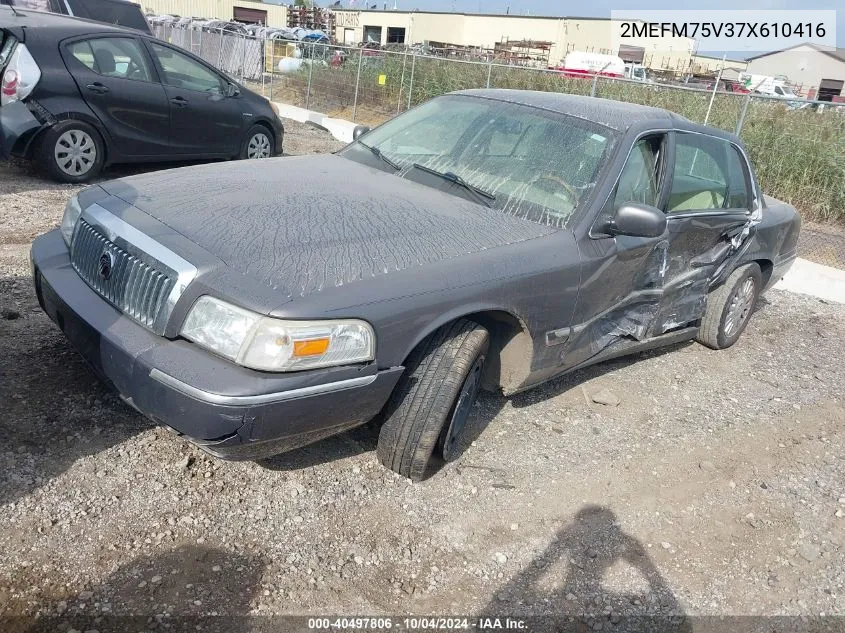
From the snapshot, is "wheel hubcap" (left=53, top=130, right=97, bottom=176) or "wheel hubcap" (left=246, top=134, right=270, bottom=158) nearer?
"wheel hubcap" (left=53, top=130, right=97, bottom=176)

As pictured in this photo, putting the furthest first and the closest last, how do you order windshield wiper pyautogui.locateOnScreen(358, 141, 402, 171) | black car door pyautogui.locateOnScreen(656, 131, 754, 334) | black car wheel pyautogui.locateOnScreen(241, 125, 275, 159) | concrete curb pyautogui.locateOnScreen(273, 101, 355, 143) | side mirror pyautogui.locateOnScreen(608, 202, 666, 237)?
concrete curb pyautogui.locateOnScreen(273, 101, 355, 143) → black car wheel pyautogui.locateOnScreen(241, 125, 275, 159) → black car door pyautogui.locateOnScreen(656, 131, 754, 334) → windshield wiper pyautogui.locateOnScreen(358, 141, 402, 171) → side mirror pyautogui.locateOnScreen(608, 202, 666, 237)

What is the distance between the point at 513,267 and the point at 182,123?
578 centimetres

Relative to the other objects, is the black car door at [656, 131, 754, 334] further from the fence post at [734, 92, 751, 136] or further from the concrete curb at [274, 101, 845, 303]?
the fence post at [734, 92, 751, 136]

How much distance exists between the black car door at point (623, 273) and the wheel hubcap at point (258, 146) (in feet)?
19.2

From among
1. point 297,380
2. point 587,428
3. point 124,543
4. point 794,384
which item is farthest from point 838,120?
point 124,543

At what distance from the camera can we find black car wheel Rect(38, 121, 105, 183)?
666 cm

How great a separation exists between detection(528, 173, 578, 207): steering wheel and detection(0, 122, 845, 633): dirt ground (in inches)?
49.3

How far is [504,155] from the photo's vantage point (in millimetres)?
3779

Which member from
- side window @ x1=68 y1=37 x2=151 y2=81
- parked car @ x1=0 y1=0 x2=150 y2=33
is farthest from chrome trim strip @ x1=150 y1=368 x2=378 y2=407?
parked car @ x1=0 y1=0 x2=150 y2=33

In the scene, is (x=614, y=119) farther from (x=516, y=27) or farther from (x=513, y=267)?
(x=516, y=27)

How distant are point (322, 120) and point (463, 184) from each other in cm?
1128

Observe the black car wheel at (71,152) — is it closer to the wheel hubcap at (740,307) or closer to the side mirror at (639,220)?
the side mirror at (639,220)

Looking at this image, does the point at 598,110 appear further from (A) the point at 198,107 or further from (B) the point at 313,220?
(A) the point at 198,107

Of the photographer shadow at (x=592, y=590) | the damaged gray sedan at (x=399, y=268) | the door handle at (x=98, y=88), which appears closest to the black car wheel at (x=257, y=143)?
the door handle at (x=98, y=88)
